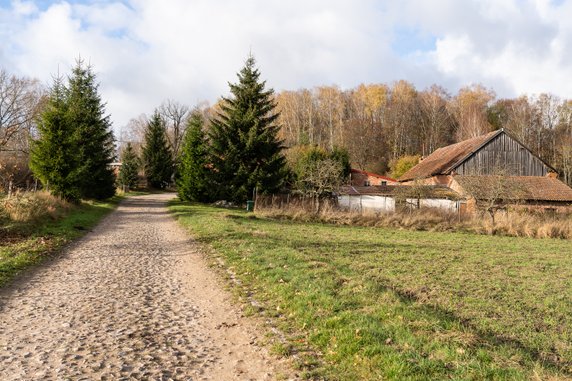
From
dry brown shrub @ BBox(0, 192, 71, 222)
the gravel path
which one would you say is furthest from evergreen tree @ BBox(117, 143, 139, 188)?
the gravel path

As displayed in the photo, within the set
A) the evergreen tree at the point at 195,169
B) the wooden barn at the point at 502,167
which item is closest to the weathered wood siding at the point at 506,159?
the wooden barn at the point at 502,167

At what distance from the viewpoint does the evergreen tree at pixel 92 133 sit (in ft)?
95.6

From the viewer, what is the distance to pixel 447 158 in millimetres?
43906

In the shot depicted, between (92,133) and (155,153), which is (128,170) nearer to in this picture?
(155,153)

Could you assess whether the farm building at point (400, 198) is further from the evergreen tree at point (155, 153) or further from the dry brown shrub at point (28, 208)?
the evergreen tree at point (155, 153)

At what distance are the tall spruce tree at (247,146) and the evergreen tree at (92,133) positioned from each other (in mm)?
8270

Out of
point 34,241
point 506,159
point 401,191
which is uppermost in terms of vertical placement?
point 506,159

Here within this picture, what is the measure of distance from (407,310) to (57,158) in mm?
23170

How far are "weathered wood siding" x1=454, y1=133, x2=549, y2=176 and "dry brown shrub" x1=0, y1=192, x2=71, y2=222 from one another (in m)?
35.0

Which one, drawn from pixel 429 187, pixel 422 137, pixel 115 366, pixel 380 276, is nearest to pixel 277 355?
pixel 115 366

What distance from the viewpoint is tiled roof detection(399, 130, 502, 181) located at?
134ft

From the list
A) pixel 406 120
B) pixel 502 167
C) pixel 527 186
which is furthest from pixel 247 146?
pixel 406 120

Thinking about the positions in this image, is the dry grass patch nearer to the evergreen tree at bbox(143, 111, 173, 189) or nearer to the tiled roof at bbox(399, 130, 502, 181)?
the tiled roof at bbox(399, 130, 502, 181)

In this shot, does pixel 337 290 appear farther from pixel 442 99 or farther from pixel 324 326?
pixel 442 99
